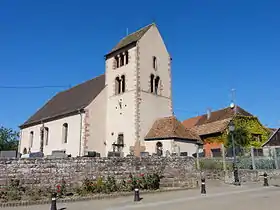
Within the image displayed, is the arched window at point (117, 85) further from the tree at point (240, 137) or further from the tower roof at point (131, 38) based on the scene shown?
the tree at point (240, 137)

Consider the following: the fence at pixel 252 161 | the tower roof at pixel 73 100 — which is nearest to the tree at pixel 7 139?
the tower roof at pixel 73 100

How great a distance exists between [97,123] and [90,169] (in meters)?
17.1

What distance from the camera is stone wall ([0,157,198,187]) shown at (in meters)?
14.2

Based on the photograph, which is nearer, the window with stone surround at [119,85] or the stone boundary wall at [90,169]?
the stone boundary wall at [90,169]

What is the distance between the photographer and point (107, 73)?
35625 mm

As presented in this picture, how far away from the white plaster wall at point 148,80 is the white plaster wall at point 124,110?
0.92m

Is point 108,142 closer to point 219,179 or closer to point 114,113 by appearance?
point 114,113

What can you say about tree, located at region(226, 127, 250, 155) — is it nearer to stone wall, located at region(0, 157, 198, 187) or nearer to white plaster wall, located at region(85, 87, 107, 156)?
white plaster wall, located at region(85, 87, 107, 156)

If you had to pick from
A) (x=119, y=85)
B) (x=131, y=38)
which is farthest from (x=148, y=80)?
(x=131, y=38)

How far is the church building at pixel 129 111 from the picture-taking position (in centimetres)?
3030

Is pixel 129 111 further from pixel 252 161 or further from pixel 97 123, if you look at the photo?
pixel 252 161

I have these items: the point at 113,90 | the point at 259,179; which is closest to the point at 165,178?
the point at 259,179

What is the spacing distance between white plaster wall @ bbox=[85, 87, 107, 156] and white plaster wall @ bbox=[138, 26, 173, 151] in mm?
4890

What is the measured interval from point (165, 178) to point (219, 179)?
6.74 metres
